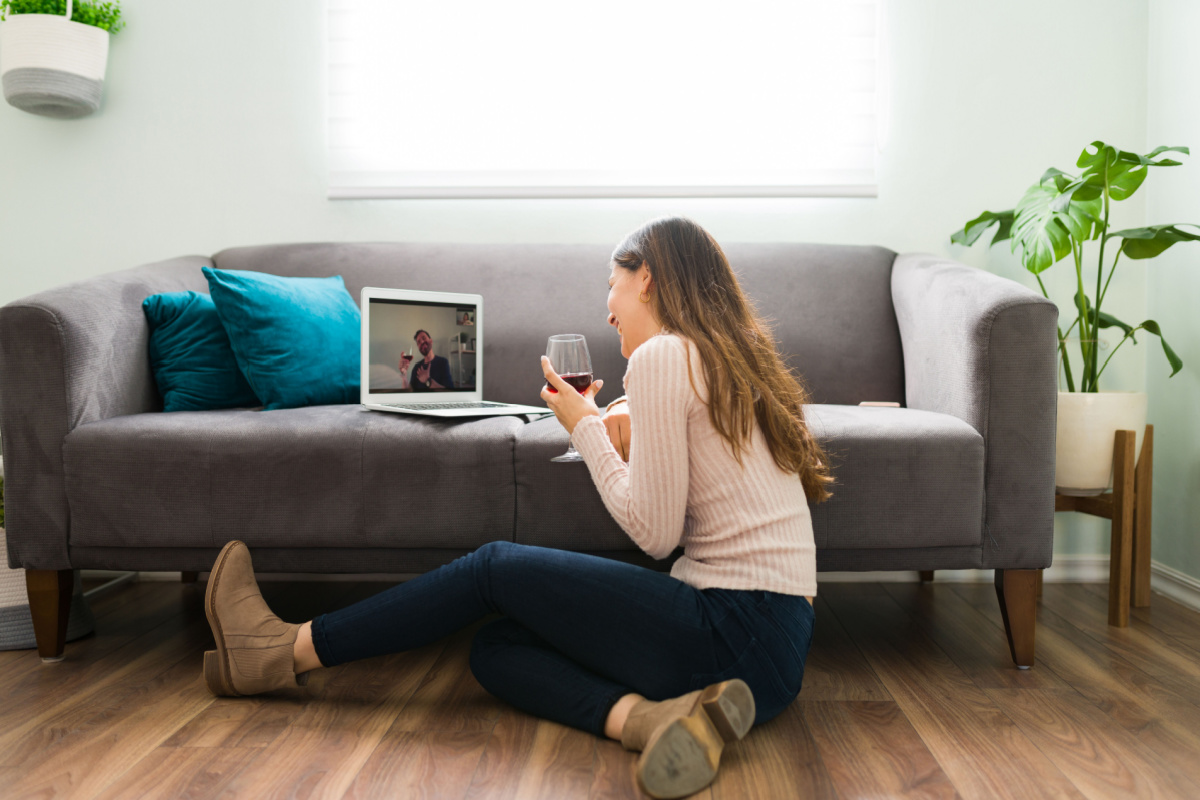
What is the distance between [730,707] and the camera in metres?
1.04

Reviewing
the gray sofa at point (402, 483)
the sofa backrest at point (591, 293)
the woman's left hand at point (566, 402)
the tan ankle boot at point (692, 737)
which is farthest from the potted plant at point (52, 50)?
the tan ankle boot at point (692, 737)

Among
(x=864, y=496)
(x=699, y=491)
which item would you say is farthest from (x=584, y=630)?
(x=864, y=496)

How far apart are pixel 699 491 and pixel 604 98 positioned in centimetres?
163

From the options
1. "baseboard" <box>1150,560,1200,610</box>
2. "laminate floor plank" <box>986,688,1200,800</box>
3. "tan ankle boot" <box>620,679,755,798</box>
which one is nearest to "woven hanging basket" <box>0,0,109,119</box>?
"tan ankle boot" <box>620,679,755,798</box>

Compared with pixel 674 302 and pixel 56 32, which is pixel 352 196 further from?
pixel 674 302

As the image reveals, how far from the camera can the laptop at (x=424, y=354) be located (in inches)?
67.7

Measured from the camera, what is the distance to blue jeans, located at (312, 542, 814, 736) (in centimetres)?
114

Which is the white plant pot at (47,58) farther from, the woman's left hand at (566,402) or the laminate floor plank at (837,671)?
the laminate floor plank at (837,671)

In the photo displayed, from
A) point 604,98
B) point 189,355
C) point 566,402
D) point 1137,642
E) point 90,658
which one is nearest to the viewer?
point 566,402

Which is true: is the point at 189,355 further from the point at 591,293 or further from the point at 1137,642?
the point at 1137,642

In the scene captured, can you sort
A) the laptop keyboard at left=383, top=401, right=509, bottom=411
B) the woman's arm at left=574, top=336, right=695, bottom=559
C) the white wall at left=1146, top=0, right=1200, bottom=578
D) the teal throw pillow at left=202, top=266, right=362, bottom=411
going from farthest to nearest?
the white wall at left=1146, top=0, right=1200, bottom=578
the teal throw pillow at left=202, top=266, right=362, bottom=411
the laptop keyboard at left=383, top=401, right=509, bottom=411
the woman's arm at left=574, top=336, right=695, bottom=559

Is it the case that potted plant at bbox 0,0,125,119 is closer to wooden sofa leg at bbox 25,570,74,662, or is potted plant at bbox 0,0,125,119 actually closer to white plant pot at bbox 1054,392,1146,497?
wooden sofa leg at bbox 25,570,74,662

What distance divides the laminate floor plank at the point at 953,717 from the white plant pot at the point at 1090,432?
55 cm

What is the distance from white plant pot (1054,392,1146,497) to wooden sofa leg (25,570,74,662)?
2.26m
